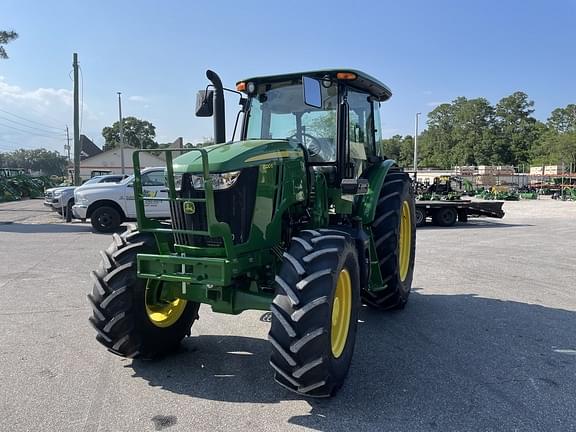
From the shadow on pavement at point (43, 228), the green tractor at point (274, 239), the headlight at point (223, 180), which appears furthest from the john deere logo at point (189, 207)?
the shadow on pavement at point (43, 228)

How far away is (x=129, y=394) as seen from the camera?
3861 mm

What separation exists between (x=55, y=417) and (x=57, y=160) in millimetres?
143660

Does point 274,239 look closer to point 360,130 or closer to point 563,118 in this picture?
point 360,130

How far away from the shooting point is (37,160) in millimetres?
132875

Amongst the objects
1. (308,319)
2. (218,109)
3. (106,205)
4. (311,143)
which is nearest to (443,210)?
(106,205)

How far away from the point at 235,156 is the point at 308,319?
144cm

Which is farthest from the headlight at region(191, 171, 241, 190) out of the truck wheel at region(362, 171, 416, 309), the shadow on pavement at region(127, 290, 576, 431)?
the truck wheel at region(362, 171, 416, 309)

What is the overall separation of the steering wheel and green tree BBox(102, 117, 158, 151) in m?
87.9

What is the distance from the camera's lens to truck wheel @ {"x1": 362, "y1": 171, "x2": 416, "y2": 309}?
557 centimetres

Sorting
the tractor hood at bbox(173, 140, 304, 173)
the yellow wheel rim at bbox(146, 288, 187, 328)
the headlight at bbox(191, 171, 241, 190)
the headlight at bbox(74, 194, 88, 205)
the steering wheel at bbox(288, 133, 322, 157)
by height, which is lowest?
the yellow wheel rim at bbox(146, 288, 187, 328)

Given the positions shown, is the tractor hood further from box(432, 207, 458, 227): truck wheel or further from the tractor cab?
box(432, 207, 458, 227): truck wheel

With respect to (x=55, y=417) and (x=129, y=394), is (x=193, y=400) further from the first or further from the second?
(x=55, y=417)

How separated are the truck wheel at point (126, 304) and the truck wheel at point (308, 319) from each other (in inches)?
54.7

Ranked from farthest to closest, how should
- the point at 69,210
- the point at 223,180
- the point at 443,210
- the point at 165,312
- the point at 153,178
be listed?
1. the point at 69,210
2. the point at 443,210
3. the point at 153,178
4. the point at 165,312
5. the point at 223,180
